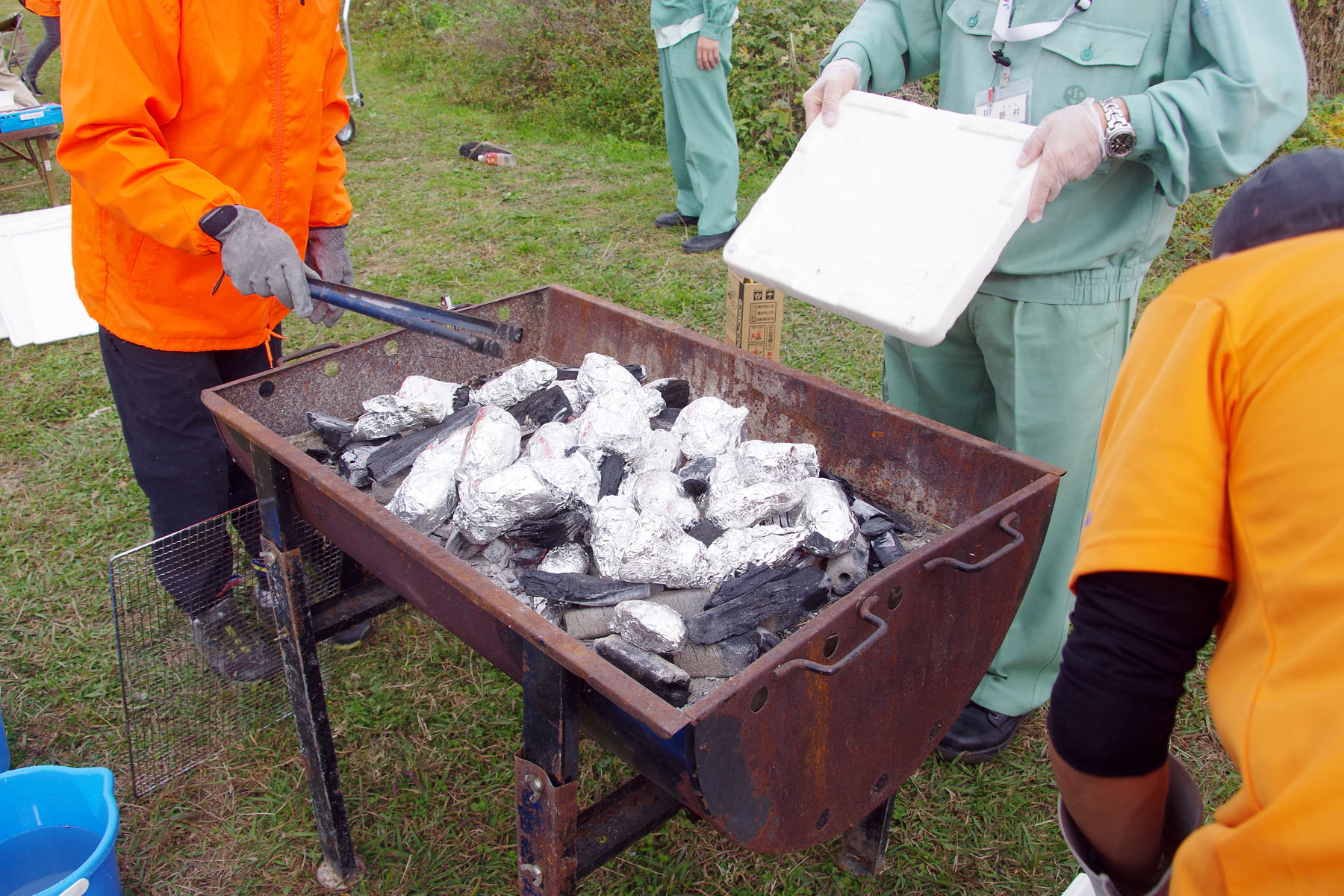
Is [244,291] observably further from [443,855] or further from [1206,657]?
[1206,657]

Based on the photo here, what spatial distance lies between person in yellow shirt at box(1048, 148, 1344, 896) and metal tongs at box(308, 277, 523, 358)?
1300mm

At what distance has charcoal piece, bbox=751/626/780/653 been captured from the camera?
5.31ft

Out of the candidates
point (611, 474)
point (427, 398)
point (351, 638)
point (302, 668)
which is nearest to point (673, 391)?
point (611, 474)

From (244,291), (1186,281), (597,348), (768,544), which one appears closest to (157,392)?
(244,291)

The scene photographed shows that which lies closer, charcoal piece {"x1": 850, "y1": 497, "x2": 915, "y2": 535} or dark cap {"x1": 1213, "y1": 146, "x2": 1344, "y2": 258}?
dark cap {"x1": 1213, "y1": 146, "x2": 1344, "y2": 258}

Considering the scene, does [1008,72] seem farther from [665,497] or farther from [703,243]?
[703,243]

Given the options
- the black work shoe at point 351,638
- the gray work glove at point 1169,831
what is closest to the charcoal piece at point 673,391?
the black work shoe at point 351,638

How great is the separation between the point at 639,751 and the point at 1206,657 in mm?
2300

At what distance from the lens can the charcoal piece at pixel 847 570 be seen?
5.80 ft

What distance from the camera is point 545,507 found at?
1828 millimetres

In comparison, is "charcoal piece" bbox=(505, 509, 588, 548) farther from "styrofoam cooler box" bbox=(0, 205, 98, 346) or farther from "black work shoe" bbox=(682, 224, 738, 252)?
"black work shoe" bbox=(682, 224, 738, 252)

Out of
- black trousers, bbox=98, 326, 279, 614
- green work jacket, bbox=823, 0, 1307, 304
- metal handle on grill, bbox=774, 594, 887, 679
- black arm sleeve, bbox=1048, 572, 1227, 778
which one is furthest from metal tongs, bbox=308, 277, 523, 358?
black arm sleeve, bbox=1048, 572, 1227, 778

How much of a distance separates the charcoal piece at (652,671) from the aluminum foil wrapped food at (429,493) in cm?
55

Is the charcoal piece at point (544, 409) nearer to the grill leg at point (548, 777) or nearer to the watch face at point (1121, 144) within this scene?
the grill leg at point (548, 777)
